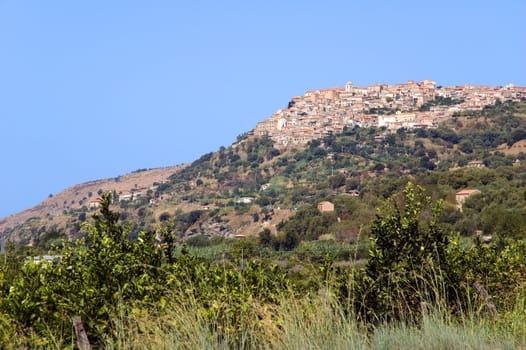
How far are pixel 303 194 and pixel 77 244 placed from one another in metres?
87.1

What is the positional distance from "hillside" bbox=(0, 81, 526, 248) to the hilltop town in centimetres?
124

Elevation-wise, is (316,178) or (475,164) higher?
(316,178)

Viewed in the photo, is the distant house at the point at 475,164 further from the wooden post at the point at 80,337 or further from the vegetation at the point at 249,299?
the wooden post at the point at 80,337

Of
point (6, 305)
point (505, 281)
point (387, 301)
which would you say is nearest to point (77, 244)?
point (6, 305)

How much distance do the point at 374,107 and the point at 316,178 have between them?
A: 179 feet

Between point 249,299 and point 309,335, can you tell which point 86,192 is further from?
point 309,335

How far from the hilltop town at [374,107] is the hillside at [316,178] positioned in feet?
4.08

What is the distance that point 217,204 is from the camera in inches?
4028

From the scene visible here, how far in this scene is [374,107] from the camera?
156875mm

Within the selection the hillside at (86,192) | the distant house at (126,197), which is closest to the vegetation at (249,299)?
the distant house at (126,197)

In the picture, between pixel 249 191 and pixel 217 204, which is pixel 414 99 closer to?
pixel 249 191

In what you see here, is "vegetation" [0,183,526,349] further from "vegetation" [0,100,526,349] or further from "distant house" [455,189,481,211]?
"distant house" [455,189,481,211]

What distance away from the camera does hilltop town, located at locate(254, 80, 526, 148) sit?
448 ft

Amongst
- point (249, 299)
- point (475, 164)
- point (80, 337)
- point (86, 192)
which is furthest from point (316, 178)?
point (80, 337)
